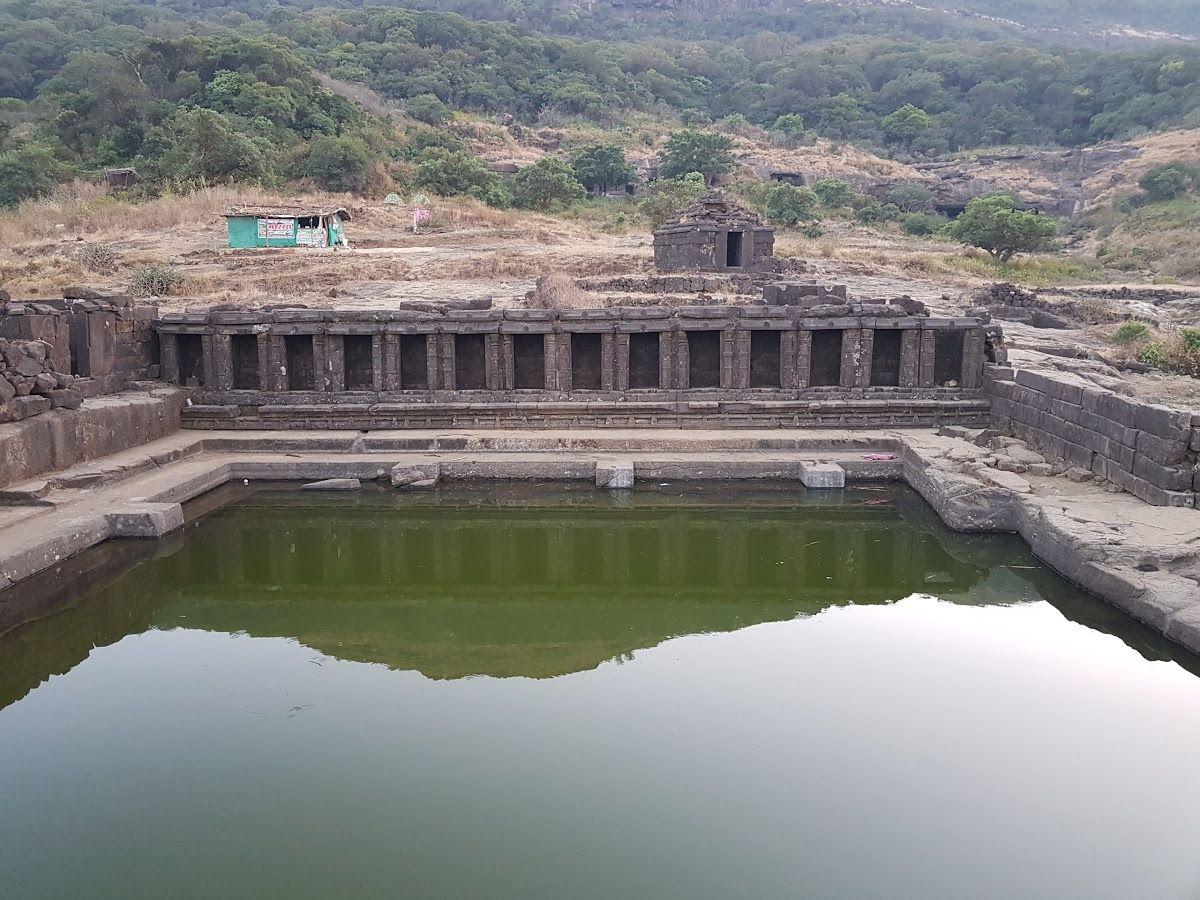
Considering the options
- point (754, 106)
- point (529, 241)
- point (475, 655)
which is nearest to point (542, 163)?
point (529, 241)

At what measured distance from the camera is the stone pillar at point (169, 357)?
46.9 ft

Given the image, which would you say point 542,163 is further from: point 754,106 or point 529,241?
point 754,106

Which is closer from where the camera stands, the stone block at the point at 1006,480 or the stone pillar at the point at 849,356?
the stone block at the point at 1006,480

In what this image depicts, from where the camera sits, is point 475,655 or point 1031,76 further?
point 1031,76

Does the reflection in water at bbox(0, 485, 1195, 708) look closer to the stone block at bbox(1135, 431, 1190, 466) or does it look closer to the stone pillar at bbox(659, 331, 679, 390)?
the stone block at bbox(1135, 431, 1190, 466)

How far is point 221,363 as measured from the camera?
14.2 meters

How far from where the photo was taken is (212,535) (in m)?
10.5

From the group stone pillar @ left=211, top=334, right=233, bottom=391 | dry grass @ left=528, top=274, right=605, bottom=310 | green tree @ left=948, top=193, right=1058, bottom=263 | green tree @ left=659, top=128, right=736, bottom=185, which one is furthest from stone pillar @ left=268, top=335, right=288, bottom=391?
green tree @ left=659, top=128, right=736, bottom=185

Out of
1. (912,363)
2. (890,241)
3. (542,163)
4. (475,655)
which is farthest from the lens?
(542,163)

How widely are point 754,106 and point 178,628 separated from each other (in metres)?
85.6

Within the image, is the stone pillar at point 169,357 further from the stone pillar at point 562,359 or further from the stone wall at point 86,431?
the stone pillar at point 562,359

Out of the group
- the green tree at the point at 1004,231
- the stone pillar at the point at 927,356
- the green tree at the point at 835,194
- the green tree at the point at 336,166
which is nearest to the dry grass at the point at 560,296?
the stone pillar at the point at 927,356

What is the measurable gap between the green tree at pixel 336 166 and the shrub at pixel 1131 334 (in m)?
29.3

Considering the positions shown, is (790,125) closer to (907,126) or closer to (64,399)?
(907,126)
